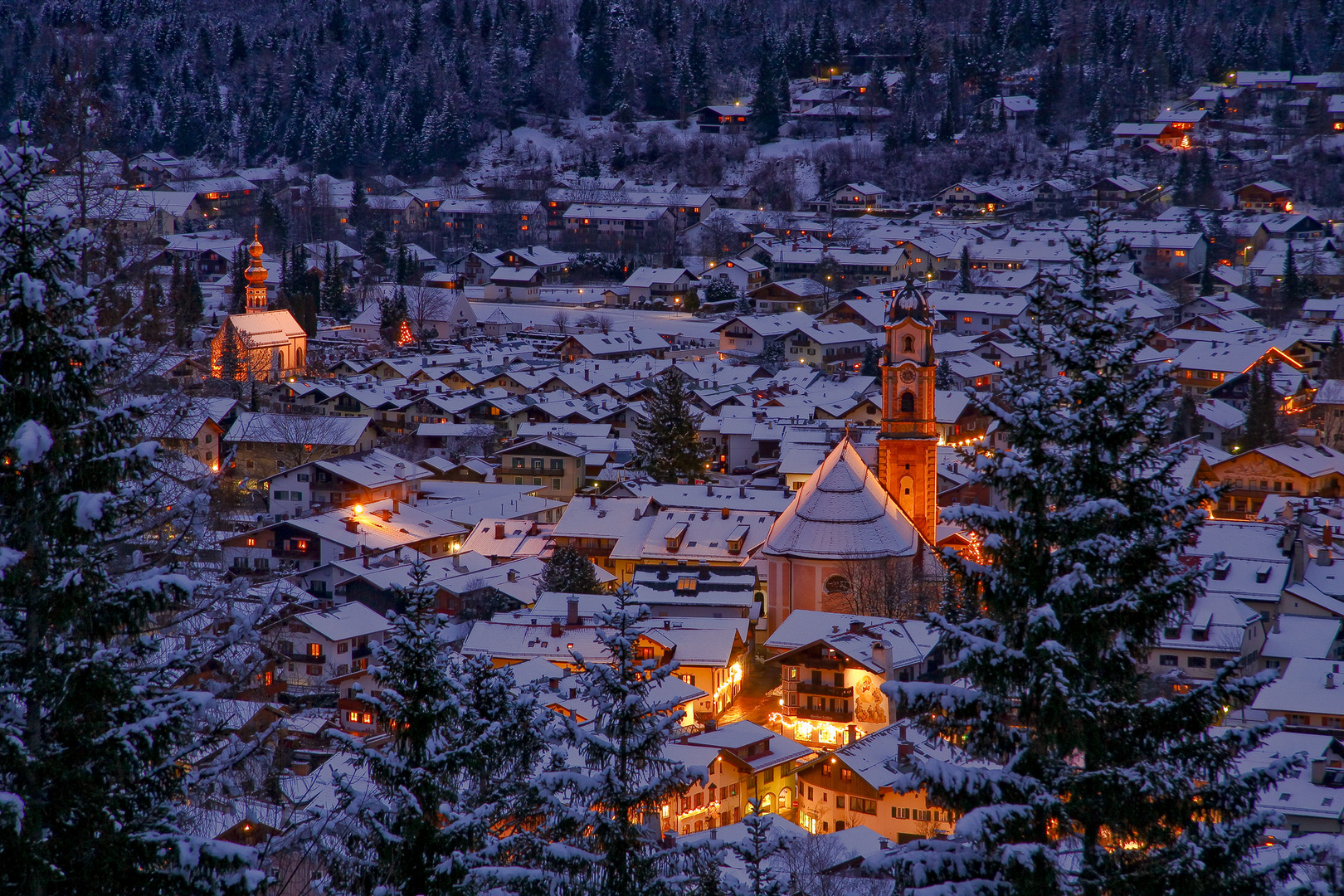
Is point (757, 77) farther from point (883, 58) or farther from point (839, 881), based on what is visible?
point (839, 881)

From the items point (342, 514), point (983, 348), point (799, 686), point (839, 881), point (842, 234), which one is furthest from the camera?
point (842, 234)

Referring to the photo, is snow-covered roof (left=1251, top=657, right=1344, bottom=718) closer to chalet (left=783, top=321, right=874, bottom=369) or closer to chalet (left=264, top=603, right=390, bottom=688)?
chalet (left=264, top=603, right=390, bottom=688)

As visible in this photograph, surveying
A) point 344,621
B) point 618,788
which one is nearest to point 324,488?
point 344,621

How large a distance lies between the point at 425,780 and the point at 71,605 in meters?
2.54

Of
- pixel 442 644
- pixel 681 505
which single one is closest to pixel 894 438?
pixel 681 505

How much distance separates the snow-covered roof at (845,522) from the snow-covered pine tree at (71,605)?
2590 cm

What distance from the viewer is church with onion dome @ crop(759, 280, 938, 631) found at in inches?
1288

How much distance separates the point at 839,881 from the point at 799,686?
10.2 metres

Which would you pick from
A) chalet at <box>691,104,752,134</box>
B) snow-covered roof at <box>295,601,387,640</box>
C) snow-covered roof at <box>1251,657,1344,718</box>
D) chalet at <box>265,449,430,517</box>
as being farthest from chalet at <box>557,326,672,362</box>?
chalet at <box>691,104,752,134</box>

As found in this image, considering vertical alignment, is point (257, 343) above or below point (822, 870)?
below

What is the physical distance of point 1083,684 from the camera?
7762mm

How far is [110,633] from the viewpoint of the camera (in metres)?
7.12

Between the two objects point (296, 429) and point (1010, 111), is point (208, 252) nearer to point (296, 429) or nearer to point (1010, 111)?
point (296, 429)

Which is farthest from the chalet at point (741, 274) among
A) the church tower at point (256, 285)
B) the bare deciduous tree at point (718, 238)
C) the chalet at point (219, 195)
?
the chalet at point (219, 195)
